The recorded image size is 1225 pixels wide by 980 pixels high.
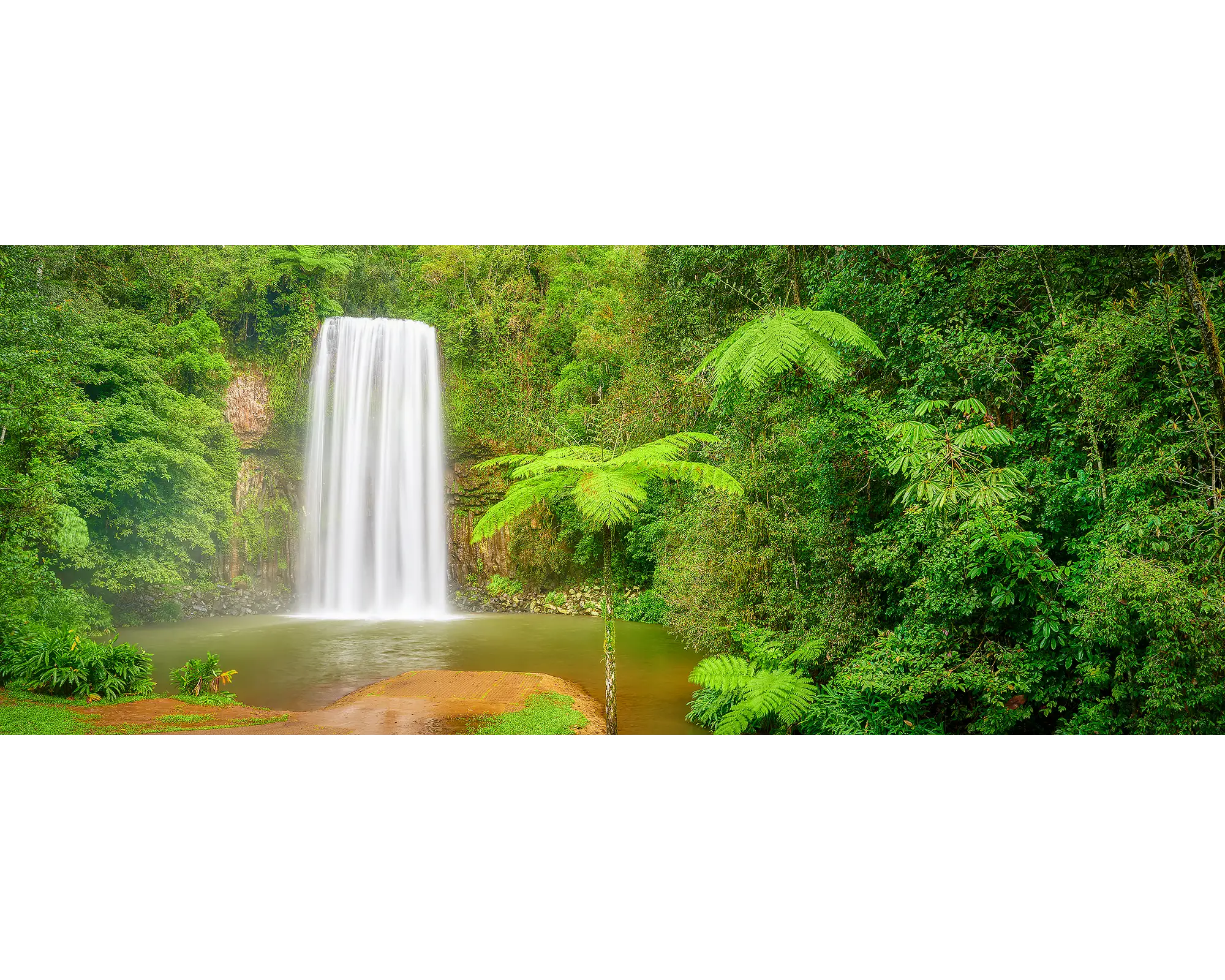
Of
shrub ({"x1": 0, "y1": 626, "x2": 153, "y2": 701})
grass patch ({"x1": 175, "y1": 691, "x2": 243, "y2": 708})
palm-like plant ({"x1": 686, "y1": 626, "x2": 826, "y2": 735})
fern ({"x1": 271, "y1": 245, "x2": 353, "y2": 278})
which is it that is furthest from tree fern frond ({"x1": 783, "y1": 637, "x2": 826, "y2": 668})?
shrub ({"x1": 0, "y1": 626, "x2": 153, "y2": 701})

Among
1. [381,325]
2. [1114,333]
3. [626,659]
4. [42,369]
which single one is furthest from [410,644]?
[1114,333]

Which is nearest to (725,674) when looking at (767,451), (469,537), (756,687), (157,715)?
(756,687)

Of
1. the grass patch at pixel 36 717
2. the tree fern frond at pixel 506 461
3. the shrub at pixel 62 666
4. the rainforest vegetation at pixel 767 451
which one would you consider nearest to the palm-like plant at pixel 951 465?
the rainforest vegetation at pixel 767 451

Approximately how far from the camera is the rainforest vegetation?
371 cm

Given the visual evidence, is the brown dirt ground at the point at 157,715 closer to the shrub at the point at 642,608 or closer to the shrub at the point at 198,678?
the shrub at the point at 198,678

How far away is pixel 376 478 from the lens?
5559 millimetres

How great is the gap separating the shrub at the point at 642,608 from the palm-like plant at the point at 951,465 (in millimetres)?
1560

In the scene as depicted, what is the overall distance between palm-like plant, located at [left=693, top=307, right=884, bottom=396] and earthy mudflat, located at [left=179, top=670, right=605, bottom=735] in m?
2.04

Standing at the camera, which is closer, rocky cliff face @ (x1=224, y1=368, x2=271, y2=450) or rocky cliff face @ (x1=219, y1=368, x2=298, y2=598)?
rocky cliff face @ (x1=219, y1=368, x2=298, y2=598)

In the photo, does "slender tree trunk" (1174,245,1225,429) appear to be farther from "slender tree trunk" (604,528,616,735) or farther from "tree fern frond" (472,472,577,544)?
"tree fern frond" (472,472,577,544)

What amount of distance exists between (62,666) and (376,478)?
7.41 ft

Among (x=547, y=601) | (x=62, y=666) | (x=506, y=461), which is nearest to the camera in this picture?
(x=62, y=666)

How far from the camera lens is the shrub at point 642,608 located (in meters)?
4.39

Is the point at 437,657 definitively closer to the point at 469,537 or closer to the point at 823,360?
the point at 469,537
